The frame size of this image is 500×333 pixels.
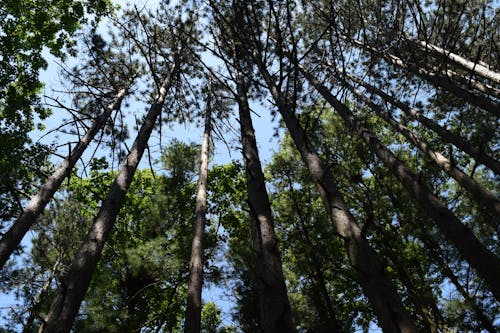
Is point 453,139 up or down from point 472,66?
down

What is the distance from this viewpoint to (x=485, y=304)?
8.36 m

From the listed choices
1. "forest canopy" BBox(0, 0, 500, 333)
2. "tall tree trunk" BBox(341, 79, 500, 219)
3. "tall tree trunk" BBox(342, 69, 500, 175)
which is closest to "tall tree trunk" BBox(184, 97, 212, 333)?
"forest canopy" BBox(0, 0, 500, 333)

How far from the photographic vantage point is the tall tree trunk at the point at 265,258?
8.08 feet

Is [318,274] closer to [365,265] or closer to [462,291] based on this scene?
[462,291]

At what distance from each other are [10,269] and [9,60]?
776cm

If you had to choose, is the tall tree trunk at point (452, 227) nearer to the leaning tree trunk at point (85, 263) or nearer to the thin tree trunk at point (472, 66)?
the thin tree trunk at point (472, 66)

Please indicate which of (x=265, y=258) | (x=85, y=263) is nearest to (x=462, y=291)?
(x=265, y=258)

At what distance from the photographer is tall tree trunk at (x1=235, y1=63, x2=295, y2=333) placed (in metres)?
2.46

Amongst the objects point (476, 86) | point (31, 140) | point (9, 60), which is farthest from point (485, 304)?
point (9, 60)

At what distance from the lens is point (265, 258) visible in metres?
3.03

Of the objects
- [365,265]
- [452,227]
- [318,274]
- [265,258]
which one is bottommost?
[365,265]

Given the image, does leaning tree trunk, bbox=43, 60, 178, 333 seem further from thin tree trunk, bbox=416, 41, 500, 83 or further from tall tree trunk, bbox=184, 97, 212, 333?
thin tree trunk, bbox=416, 41, 500, 83

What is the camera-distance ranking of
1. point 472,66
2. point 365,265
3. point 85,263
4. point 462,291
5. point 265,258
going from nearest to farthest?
point 365,265
point 265,258
point 85,263
point 462,291
point 472,66

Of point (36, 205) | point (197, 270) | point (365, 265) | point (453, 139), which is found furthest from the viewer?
point (453, 139)
